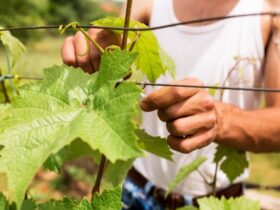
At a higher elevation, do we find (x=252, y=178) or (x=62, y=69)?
(x=62, y=69)

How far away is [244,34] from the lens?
5.52ft

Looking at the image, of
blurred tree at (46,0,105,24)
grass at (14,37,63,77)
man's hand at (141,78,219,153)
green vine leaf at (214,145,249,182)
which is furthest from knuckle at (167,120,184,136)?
blurred tree at (46,0,105,24)

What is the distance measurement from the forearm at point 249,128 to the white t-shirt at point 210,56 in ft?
0.67

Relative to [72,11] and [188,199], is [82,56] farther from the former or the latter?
[72,11]

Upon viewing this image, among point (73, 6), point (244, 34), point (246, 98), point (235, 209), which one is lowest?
point (235, 209)

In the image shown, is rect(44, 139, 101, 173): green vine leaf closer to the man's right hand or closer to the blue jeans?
the man's right hand

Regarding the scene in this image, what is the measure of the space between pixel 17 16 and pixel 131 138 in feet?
34.9

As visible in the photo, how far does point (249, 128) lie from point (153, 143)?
0.49 meters

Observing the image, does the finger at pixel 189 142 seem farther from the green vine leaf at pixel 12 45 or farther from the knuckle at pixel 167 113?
the green vine leaf at pixel 12 45

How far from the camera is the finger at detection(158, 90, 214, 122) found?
893mm

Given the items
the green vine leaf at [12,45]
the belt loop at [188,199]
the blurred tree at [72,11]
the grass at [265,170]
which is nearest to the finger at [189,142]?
the green vine leaf at [12,45]

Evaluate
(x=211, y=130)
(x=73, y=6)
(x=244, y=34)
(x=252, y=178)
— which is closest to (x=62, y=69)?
(x=211, y=130)

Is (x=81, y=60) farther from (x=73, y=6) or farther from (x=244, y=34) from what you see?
(x=73, y=6)

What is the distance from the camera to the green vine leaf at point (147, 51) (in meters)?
0.96
